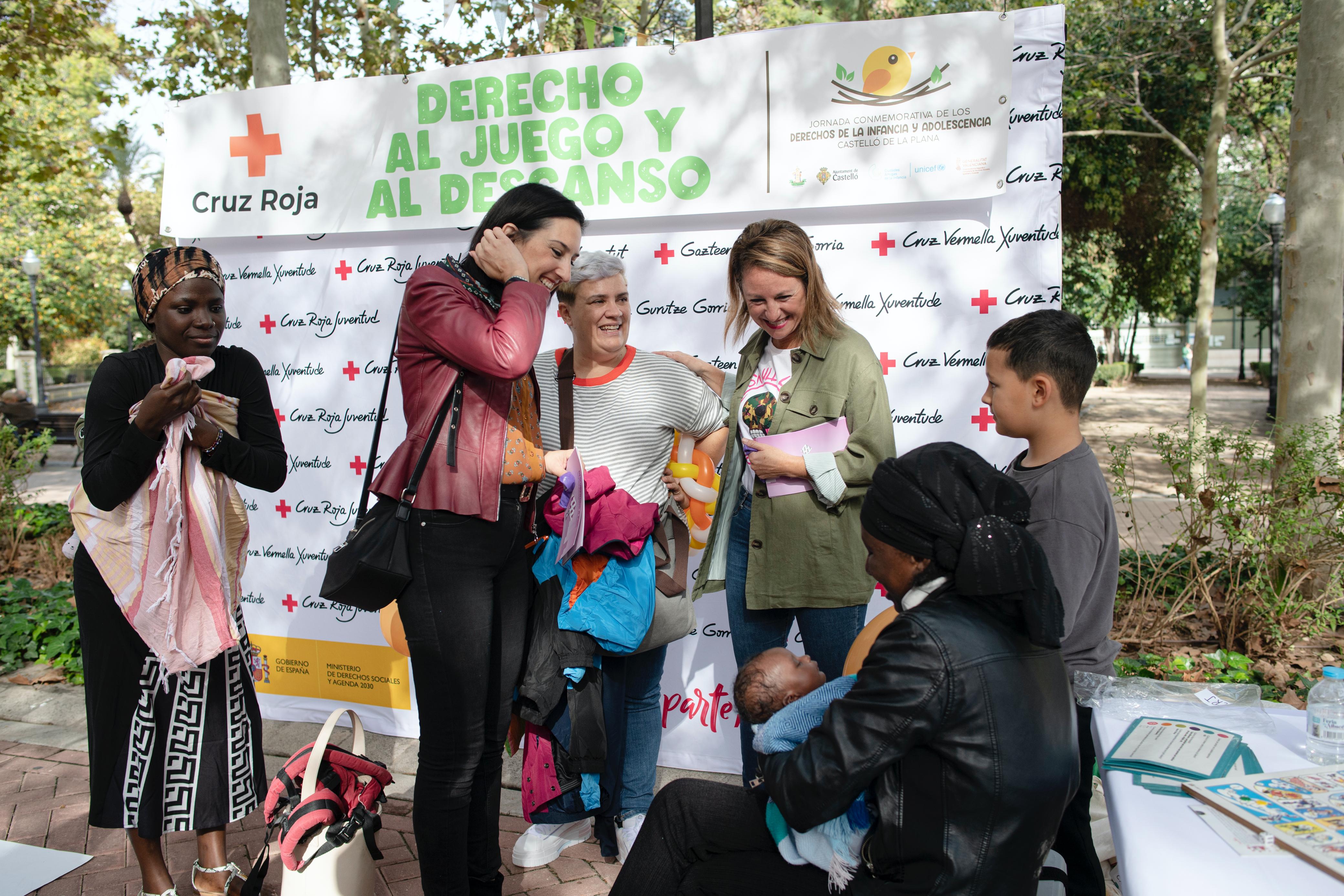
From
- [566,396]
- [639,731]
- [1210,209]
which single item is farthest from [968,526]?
[1210,209]

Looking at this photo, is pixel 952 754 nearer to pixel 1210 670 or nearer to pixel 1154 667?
pixel 1154 667

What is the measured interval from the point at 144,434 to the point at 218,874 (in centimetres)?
133

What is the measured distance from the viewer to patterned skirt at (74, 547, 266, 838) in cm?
254

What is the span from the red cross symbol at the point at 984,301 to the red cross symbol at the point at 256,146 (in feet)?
10.3

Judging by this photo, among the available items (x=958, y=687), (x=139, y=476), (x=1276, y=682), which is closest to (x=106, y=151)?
(x=139, y=476)

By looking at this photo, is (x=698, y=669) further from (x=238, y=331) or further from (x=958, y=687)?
(x=238, y=331)

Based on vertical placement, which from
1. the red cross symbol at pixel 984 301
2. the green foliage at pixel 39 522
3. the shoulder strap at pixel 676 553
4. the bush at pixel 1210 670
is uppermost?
the red cross symbol at pixel 984 301

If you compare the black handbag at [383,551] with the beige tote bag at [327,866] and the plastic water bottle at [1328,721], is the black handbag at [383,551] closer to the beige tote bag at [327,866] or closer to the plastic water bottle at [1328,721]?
the beige tote bag at [327,866]

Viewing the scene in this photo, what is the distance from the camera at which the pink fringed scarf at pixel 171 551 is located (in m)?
2.48

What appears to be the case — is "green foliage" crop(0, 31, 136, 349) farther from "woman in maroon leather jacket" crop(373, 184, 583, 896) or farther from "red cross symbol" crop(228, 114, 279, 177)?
"woman in maroon leather jacket" crop(373, 184, 583, 896)

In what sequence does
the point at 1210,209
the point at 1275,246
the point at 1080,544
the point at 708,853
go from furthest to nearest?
the point at 1275,246, the point at 1210,209, the point at 1080,544, the point at 708,853

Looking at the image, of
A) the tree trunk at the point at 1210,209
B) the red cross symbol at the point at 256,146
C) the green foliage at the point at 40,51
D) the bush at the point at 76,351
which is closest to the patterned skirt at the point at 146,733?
the red cross symbol at the point at 256,146

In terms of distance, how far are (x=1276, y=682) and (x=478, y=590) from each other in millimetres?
3749

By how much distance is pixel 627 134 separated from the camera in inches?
141
